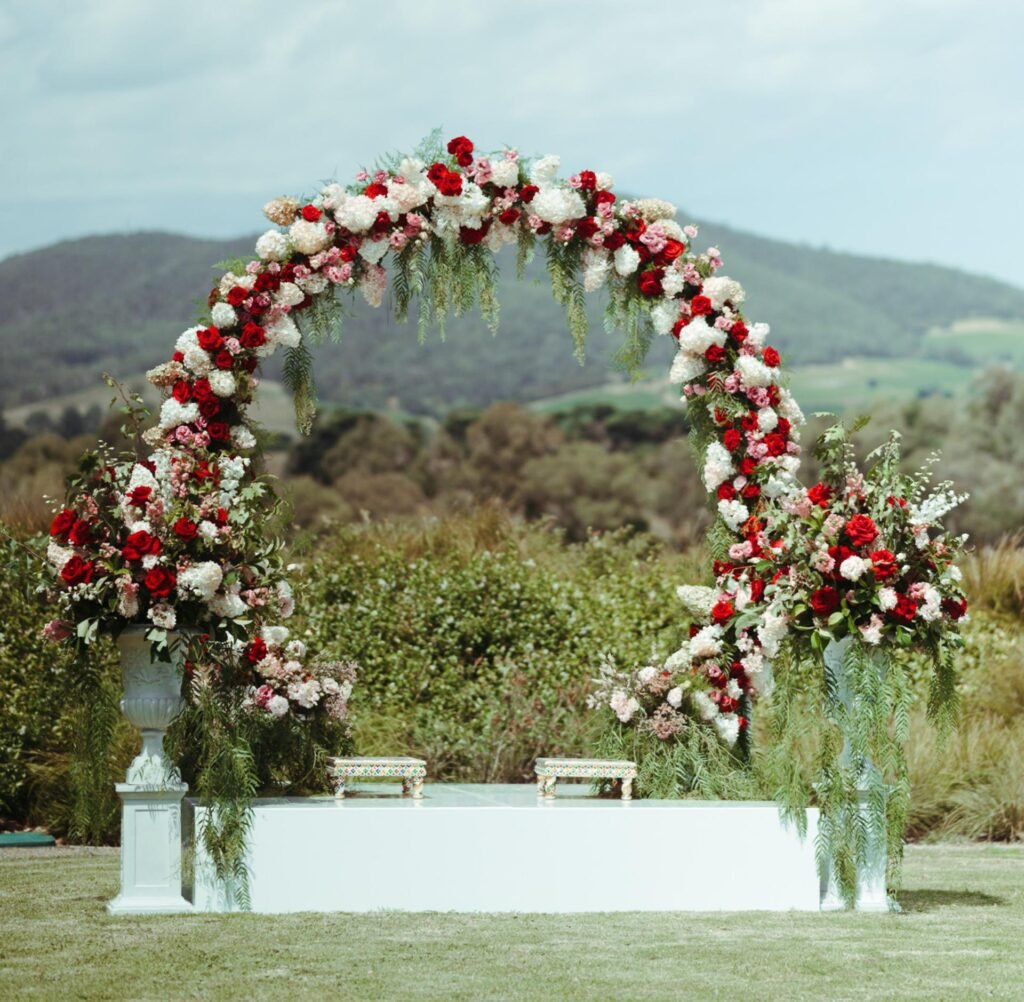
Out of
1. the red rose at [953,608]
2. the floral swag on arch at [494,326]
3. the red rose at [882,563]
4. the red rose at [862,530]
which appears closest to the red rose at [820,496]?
the floral swag on arch at [494,326]

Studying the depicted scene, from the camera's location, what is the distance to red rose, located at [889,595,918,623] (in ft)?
21.5

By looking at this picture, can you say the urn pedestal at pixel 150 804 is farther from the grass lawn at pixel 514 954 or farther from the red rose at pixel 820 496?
the red rose at pixel 820 496

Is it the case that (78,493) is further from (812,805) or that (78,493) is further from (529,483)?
(529,483)

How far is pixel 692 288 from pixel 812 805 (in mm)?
2719

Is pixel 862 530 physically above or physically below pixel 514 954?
above

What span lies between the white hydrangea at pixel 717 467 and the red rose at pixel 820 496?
1.10m

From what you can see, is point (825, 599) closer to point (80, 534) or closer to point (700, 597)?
point (700, 597)

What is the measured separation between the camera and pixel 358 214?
25.1 feet

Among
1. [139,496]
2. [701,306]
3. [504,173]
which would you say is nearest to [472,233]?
[504,173]

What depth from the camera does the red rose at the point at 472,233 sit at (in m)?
7.86

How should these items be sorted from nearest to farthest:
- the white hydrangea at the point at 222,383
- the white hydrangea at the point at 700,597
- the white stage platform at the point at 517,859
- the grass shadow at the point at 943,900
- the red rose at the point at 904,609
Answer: the red rose at the point at 904,609
the white stage platform at the point at 517,859
the grass shadow at the point at 943,900
the white hydrangea at the point at 222,383
the white hydrangea at the point at 700,597

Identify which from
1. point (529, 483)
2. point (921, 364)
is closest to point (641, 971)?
point (529, 483)

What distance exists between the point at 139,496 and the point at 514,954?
250cm

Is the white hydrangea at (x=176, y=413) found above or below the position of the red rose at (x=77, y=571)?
above
